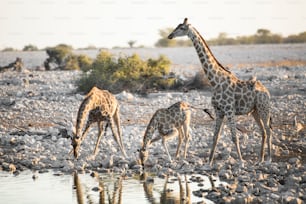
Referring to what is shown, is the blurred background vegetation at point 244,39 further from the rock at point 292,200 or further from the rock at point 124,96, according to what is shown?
the rock at point 292,200

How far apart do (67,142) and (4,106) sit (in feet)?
24.3

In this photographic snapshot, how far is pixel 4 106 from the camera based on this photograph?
2361 centimetres

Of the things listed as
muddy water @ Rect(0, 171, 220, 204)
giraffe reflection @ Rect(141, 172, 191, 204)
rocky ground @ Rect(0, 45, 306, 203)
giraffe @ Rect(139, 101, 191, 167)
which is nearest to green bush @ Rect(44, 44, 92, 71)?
rocky ground @ Rect(0, 45, 306, 203)

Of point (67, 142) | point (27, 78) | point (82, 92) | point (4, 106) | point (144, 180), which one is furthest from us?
point (27, 78)

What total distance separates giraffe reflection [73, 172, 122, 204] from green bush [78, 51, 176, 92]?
42.6 ft

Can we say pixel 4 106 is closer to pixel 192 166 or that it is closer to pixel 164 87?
pixel 164 87

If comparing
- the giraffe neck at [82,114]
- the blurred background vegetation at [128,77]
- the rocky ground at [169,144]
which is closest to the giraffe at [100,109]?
the giraffe neck at [82,114]

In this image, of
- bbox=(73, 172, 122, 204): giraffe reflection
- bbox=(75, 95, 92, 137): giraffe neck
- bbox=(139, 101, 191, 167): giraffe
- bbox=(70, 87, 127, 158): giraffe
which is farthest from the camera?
bbox=(70, 87, 127, 158): giraffe

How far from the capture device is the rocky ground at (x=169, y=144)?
12297 millimetres

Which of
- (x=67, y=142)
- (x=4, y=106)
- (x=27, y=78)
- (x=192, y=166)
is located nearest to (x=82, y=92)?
(x=4, y=106)

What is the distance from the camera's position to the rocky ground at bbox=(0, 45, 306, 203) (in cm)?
Answer: 1230

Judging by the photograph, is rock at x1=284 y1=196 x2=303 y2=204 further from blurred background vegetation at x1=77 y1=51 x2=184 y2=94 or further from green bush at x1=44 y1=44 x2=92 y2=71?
green bush at x1=44 y1=44 x2=92 y2=71

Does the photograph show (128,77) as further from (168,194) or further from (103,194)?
(168,194)

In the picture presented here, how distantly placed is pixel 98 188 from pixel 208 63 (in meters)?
3.52
